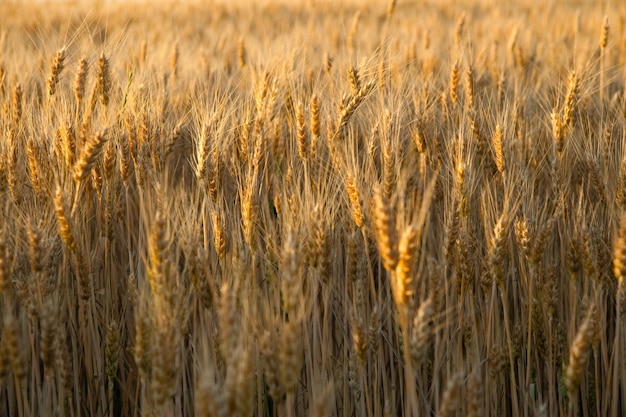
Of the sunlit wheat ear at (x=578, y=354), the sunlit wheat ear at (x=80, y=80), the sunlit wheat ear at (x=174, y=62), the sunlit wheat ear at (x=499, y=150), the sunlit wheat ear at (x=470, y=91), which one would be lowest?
the sunlit wheat ear at (x=578, y=354)

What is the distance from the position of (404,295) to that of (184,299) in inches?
24.0

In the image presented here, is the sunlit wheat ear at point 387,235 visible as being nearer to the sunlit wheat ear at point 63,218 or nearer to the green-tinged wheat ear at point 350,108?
the sunlit wheat ear at point 63,218

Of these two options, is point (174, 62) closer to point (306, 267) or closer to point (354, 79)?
point (354, 79)

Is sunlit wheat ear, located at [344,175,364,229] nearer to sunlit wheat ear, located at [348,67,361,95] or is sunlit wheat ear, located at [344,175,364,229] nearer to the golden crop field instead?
the golden crop field

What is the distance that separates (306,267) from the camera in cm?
221

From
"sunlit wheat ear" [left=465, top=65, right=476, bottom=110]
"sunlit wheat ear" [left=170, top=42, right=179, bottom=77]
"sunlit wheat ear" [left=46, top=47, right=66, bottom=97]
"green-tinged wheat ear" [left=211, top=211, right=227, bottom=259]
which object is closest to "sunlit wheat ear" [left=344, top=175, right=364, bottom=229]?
"green-tinged wheat ear" [left=211, top=211, right=227, bottom=259]

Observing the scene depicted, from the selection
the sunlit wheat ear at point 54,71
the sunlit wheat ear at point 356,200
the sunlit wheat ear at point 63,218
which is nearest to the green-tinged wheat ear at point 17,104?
the sunlit wheat ear at point 54,71

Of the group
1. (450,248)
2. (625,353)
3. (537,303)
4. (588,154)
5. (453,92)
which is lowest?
(625,353)

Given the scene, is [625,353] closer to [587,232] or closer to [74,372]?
A: [587,232]

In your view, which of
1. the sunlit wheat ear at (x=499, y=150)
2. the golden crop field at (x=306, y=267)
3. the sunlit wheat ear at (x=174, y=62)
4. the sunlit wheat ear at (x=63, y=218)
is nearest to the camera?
the golden crop field at (x=306, y=267)

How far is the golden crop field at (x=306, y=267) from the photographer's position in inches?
60.2

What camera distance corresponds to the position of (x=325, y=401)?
135 cm

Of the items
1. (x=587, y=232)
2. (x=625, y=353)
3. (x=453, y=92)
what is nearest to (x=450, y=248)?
(x=587, y=232)

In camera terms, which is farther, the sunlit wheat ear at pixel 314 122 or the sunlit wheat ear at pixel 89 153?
the sunlit wheat ear at pixel 314 122
